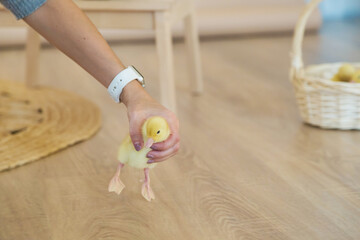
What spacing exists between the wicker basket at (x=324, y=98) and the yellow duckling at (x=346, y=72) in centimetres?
7

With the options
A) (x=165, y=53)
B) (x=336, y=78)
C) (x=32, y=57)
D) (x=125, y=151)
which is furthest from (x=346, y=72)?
(x=32, y=57)

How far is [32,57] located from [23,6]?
1353mm

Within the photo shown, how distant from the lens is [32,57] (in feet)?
7.70

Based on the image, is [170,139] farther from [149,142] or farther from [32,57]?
[32,57]

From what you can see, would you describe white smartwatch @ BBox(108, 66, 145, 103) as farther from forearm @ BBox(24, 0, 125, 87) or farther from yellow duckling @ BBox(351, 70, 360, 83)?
yellow duckling @ BBox(351, 70, 360, 83)

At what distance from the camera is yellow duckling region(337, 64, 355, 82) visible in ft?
6.23

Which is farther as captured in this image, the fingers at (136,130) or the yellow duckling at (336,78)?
the yellow duckling at (336,78)

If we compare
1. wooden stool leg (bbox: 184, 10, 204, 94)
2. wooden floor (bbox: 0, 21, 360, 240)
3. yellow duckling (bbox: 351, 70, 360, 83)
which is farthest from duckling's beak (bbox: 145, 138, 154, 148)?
wooden stool leg (bbox: 184, 10, 204, 94)

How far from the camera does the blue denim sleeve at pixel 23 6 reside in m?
1.03

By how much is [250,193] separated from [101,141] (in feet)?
1.94

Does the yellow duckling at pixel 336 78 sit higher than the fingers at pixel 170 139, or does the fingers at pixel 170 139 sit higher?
the fingers at pixel 170 139

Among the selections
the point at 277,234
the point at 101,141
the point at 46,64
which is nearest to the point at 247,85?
the point at 101,141

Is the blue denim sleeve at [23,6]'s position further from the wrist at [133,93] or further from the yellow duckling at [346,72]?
the yellow duckling at [346,72]

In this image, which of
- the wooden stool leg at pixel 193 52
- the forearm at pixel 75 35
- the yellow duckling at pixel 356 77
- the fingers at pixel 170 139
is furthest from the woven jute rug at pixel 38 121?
the yellow duckling at pixel 356 77
